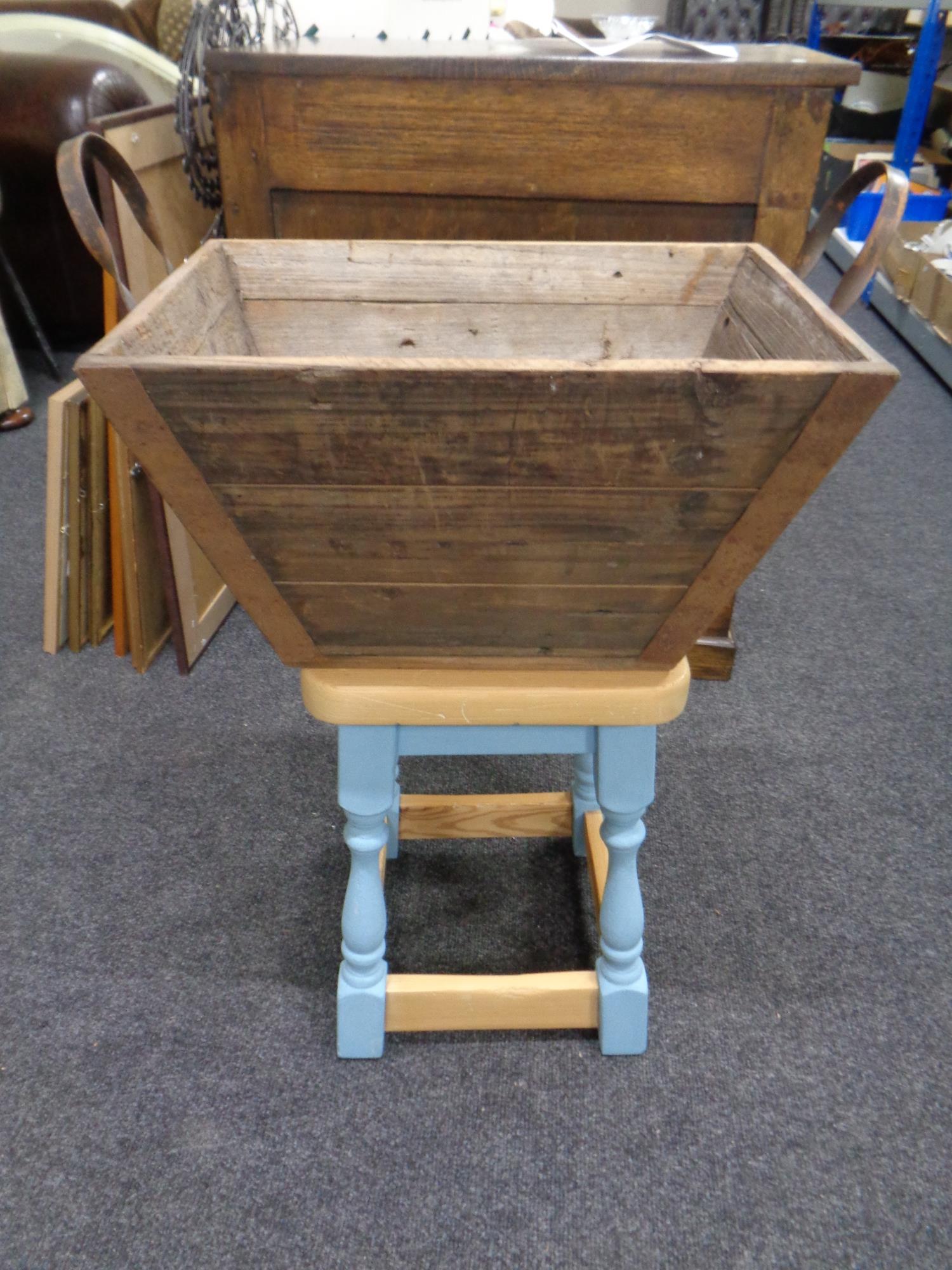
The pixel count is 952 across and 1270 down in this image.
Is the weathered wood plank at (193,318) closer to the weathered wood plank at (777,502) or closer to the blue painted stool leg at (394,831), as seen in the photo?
the weathered wood plank at (777,502)

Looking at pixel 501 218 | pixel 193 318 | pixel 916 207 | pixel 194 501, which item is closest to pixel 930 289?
pixel 916 207

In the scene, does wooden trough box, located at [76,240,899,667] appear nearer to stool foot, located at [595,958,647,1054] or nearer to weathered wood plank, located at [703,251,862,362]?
weathered wood plank, located at [703,251,862,362]

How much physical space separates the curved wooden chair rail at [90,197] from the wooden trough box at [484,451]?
76 millimetres

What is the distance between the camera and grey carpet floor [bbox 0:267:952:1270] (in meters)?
0.85

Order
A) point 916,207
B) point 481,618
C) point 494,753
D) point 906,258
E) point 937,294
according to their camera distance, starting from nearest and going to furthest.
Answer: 1. point 481,618
2. point 494,753
3. point 937,294
4. point 906,258
5. point 916,207

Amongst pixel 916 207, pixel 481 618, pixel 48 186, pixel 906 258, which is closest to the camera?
pixel 481 618

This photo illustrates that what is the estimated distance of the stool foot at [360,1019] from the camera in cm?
95

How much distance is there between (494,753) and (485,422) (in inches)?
14.9

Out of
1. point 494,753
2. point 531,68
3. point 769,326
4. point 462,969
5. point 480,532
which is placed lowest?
point 462,969

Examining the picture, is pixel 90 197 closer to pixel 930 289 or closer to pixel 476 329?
pixel 476 329

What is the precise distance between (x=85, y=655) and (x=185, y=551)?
0.86 feet

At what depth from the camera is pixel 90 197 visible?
0.84m

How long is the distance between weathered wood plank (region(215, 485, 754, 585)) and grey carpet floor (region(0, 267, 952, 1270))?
0.54 meters

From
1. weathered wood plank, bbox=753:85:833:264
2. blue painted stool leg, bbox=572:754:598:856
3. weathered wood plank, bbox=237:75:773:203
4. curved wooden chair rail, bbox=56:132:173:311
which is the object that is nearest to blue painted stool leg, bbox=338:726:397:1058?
blue painted stool leg, bbox=572:754:598:856
